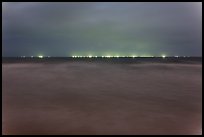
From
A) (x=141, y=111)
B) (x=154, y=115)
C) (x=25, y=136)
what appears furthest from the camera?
(x=141, y=111)

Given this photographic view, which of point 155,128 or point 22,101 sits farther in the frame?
point 22,101

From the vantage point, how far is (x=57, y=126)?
6.81 m

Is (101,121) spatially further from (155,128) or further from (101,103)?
(101,103)

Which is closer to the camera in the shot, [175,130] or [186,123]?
[175,130]

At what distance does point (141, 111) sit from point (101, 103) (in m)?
2.18

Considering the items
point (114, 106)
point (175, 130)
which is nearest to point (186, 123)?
point (175, 130)

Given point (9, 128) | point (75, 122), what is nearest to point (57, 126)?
point (75, 122)

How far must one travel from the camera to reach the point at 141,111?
8.65 m

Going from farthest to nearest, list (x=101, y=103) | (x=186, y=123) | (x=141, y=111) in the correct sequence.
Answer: (x=101, y=103)
(x=141, y=111)
(x=186, y=123)

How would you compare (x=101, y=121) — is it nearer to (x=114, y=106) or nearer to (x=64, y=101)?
(x=114, y=106)

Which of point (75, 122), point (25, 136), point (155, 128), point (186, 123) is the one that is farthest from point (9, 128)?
point (186, 123)

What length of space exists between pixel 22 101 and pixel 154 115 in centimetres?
601

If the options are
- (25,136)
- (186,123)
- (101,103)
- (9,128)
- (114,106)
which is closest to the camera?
(25,136)

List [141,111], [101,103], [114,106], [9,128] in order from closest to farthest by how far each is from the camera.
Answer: [9,128], [141,111], [114,106], [101,103]
